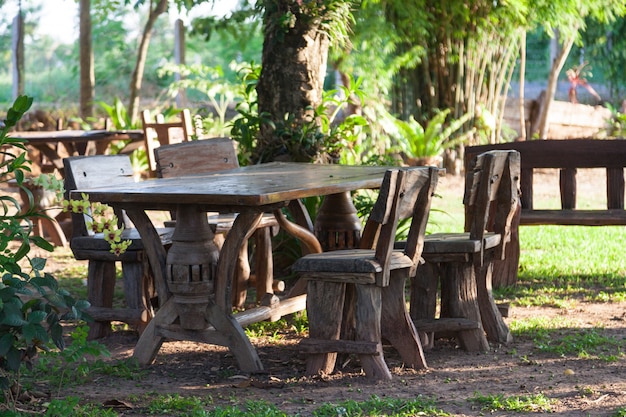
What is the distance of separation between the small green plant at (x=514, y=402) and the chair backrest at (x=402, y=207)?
723 mm

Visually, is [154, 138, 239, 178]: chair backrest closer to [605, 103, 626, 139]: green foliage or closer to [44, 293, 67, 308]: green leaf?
[44, 293, 67, 308]: green leaf

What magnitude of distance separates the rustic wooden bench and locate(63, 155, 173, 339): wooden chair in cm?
281

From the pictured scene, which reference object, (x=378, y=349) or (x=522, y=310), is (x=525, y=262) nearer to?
(x=522, y=310)

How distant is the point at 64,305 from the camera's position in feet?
11.8

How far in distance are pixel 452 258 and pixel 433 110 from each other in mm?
9796

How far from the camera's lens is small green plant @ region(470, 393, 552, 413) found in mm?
4008

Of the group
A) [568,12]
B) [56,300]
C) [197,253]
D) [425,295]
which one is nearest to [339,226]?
[425,295]

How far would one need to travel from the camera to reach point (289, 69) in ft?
25.3

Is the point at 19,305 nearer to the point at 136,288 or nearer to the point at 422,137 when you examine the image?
the point at 136,288

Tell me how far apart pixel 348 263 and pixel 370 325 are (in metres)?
0.33

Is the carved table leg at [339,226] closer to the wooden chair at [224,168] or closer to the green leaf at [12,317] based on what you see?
the wooden chair at [224,168]

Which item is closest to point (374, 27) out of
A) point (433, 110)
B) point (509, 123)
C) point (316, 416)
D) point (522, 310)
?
point (433, 110)

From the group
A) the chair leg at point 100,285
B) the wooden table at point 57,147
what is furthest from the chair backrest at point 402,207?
the wooden table at point 57,147

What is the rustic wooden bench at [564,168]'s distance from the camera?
279 inches
